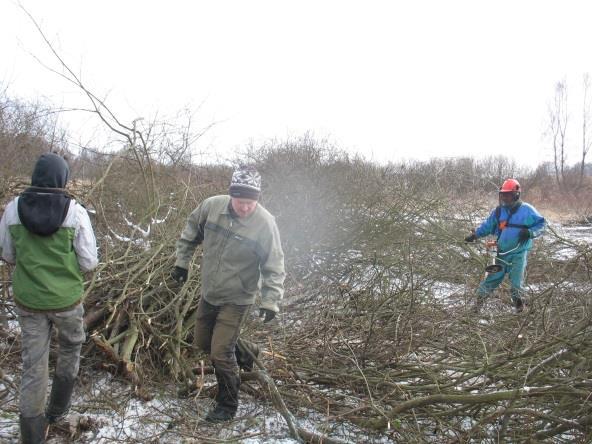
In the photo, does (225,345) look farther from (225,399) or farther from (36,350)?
(36,350)

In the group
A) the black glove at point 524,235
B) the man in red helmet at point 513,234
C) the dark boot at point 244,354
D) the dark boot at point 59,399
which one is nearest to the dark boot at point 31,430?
the dark boot at point 59,399

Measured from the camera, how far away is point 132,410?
3062 millimetres

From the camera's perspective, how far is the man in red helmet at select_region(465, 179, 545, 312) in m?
5.28

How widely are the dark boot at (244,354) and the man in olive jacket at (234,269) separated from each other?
237 mm

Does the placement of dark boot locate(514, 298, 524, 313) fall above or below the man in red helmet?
below

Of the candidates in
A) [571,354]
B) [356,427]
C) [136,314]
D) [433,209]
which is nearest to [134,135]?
[136,314]

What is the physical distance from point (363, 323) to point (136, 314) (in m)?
2.08

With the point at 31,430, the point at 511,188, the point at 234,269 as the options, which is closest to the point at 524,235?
the point at 511,188

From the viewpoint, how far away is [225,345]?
2.93 m

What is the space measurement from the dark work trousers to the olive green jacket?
72 mm

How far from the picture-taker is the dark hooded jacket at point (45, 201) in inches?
91.6

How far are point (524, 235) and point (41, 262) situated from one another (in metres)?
4.99

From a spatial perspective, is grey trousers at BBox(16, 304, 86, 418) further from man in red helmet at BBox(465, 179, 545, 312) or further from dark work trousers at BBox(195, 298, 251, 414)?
man in red helmet at BBox(465, 179, 545, 312)

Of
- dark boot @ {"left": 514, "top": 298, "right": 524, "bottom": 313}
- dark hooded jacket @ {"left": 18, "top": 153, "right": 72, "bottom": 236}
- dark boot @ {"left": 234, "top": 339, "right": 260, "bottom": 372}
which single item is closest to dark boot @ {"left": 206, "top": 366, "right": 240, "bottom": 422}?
dark boot @ {"left": 234, "top": 339, "right": 260, "bottom": 372}
